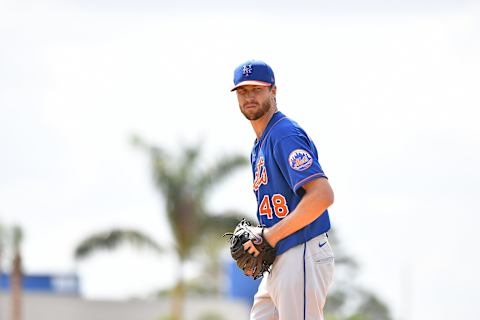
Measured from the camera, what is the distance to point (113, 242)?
34719 mm

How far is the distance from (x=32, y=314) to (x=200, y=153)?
17.2 meters

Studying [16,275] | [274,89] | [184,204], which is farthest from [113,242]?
[274,89]

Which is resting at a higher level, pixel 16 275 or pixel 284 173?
pixel 16 275

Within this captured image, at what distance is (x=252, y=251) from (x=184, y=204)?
2727 centimetres

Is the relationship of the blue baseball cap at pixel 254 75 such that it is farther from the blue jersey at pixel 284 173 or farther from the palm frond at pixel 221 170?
the palm frond at pixel 221 170

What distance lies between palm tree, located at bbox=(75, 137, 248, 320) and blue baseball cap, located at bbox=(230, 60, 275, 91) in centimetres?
2623

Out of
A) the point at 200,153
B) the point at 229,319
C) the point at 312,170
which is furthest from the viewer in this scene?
the point at 229,319

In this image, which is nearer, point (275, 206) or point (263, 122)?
point (275, 206)

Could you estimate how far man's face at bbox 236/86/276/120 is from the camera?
705 centimetres

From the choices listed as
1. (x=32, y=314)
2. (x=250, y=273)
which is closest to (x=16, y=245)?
(x=32, y=314)

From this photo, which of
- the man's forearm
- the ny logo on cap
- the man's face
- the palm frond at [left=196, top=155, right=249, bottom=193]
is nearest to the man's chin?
the man's face

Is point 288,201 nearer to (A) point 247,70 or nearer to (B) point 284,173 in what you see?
(B) point 284,173

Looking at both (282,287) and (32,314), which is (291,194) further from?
(32,314)

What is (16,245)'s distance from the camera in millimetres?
40469
